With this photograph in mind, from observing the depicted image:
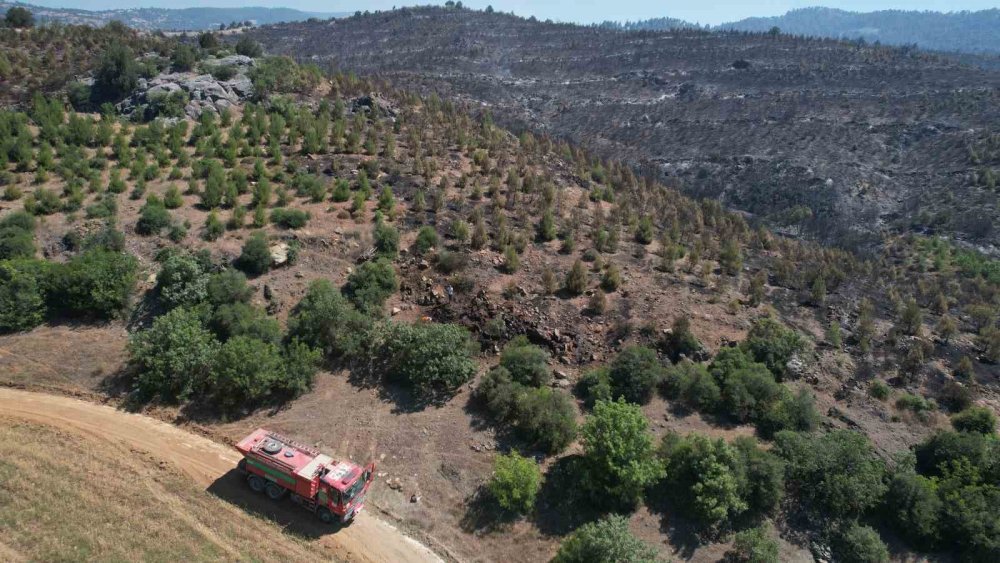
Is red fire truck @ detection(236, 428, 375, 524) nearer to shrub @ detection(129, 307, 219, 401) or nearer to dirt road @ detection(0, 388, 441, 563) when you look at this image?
dirt road @ detection(0, 388, 441, 563)

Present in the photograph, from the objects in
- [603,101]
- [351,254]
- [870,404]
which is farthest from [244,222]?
[603,101]

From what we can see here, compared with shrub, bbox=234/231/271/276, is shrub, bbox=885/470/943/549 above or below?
below

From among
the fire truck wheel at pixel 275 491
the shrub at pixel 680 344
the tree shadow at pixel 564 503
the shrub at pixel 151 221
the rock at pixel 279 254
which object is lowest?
the tree shadow at pixel 564 503

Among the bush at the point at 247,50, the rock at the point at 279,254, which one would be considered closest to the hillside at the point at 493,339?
the rock at the point at 279,254

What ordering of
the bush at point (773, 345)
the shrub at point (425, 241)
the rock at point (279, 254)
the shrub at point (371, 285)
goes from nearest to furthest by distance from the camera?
the bush at point (773, 345) < the shrub at point (371, 285) < the rock at point (279, 254) < the shrub at point (425, 241)

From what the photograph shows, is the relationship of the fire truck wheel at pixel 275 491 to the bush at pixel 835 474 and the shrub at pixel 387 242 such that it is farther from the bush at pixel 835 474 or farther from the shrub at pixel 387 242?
the bush at pixel 835 474

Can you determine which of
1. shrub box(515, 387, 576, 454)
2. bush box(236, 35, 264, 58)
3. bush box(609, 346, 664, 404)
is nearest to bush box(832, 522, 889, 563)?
bush box(609, 346, 664, 404)

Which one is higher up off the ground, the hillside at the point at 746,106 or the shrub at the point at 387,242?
the hillside at the point at 746,106
